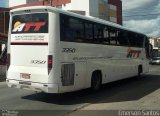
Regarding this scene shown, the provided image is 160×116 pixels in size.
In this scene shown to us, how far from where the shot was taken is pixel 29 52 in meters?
12.2

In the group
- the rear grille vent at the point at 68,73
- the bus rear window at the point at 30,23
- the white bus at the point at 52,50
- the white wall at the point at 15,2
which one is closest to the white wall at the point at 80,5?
the white wall at the point at 15,2

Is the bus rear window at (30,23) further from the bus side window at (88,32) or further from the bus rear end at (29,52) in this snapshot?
the bus side window at (88,32)

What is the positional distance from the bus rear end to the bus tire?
312cm

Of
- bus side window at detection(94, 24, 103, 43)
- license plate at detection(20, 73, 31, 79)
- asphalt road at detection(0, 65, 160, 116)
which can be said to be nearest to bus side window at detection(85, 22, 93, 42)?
bus side window at detection(94, 24, 103, 43)

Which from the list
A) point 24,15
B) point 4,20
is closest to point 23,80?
point 24,15

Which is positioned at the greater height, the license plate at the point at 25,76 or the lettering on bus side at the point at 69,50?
the lettering on bus side at the point at 69,50

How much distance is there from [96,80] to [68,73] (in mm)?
2788

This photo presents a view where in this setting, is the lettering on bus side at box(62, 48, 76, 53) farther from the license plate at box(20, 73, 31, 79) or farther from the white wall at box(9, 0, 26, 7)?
the white wall at box(9, 0, 26, 7)

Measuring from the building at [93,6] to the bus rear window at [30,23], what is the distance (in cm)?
4634

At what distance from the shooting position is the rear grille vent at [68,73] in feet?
39.2

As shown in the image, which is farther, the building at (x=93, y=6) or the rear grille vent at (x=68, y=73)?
the building at (x=93, y=6)

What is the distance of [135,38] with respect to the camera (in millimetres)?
20375

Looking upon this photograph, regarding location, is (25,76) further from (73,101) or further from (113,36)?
(113,36)

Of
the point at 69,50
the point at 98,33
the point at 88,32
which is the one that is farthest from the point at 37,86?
the point at 98,33
